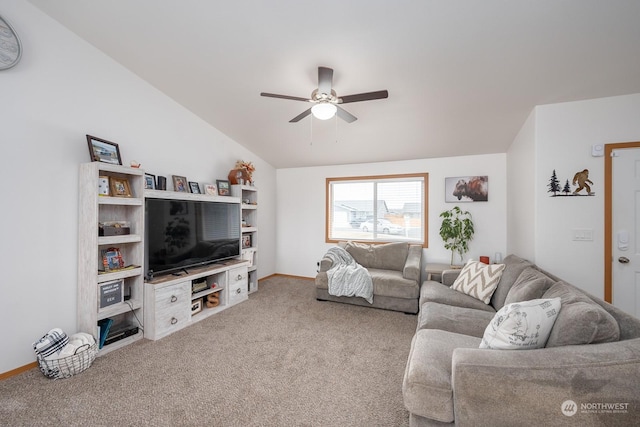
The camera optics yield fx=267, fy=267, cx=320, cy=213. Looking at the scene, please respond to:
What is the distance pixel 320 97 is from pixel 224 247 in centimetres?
254

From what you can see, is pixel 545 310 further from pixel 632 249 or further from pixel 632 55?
pixel 632 55

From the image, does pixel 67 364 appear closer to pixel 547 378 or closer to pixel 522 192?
pixel 547 378

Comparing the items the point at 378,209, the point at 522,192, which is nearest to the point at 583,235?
the point at 522,192

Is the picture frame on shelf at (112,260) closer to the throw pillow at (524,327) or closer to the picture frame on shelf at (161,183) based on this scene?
the picture frame on shelf at (161,183)

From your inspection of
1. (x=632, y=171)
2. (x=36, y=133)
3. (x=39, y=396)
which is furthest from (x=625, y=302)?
(x=36, y=133)

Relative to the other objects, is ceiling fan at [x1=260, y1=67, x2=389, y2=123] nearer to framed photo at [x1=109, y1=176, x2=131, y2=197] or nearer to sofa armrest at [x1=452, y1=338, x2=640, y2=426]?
framed photo at [x1=109, y1=176, x2=131, y2=197]

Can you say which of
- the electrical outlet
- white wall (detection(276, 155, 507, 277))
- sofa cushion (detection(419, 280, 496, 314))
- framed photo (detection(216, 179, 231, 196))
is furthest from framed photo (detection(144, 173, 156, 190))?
the electrical outlet

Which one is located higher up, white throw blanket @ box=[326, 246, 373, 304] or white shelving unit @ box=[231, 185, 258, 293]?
white shelving unit @ box=[231, 185, 258, 293]

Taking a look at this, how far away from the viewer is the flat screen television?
116 inches

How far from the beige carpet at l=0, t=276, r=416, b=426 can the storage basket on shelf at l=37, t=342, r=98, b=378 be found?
0.19ft

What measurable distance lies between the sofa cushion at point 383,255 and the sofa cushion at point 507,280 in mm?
1622

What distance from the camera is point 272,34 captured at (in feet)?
7.48

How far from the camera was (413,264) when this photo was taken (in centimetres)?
379

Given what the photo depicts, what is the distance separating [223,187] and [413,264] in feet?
9.94
